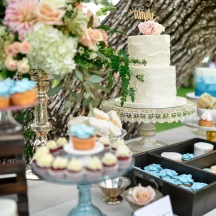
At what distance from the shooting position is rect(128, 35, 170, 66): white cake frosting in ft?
4.24

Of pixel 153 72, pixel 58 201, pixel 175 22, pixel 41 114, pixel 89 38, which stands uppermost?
pixel 175 22

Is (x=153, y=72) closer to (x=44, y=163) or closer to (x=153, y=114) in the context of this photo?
(x=153, y=114)

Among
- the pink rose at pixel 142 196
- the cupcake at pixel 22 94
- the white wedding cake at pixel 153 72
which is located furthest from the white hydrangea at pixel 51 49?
the white wedding cake at pixel 153 72

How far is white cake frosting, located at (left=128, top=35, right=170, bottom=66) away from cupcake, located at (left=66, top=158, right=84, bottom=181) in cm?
74

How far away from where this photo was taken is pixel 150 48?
130cm

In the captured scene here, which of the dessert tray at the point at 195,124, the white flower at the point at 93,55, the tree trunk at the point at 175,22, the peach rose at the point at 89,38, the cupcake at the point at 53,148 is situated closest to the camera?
the cupcake at the point at 53,148

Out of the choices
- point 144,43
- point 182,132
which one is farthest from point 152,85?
point 182,132

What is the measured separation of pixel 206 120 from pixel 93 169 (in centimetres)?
87

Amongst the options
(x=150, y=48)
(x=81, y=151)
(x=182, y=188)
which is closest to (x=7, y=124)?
(x=81, y=151)

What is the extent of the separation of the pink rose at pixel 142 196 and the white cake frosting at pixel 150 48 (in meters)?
0.62

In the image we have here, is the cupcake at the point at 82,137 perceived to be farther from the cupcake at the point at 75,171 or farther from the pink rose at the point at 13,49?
the pink rose at the point at 13,49

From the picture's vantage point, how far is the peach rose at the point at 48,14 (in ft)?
2.64

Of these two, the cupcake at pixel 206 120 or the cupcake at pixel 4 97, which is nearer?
the cupcake at pixel 4 97

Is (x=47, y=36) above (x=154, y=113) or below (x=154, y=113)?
above
